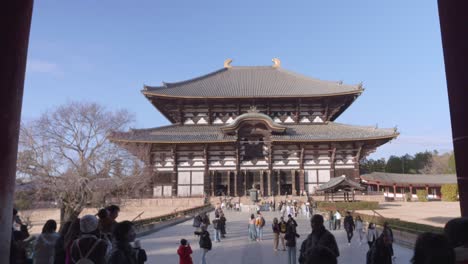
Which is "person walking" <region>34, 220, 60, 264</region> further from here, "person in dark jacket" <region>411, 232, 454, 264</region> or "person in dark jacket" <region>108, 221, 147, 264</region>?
"person in dark jacket" <region>411, 232, 454, 264</region>

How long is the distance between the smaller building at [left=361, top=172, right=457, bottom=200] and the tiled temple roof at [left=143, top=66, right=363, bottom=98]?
13910 millimetres

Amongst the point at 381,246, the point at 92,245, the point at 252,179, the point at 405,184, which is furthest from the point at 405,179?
the point at 92,245

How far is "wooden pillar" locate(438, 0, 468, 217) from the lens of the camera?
113 inches

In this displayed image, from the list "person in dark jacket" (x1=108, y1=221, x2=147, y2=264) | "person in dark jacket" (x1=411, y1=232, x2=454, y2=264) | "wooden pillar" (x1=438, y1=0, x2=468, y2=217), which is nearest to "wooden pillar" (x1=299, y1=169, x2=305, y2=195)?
"person in dark jacket" (x1=108, y1=221, x2=147, y2=264)

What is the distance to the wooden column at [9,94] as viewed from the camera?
2482mm

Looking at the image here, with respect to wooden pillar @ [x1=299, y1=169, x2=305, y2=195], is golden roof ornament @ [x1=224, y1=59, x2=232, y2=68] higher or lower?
higher

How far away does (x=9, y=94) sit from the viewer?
253 cm

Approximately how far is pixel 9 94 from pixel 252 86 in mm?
38034

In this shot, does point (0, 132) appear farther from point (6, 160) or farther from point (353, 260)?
point (353, 260)

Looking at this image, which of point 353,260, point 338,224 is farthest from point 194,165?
point 353,260

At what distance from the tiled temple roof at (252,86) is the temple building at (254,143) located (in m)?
0.24

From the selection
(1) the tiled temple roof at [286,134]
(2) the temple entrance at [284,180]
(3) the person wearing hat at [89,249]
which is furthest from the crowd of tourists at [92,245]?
(2) the temple entrance at [284,180]

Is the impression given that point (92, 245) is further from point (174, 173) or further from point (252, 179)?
point (252, 179)

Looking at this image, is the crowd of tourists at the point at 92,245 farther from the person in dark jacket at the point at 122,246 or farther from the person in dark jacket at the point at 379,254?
the person in dark jacket at the point at 379,254
